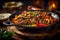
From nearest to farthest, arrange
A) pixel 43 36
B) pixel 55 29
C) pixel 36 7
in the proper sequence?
pixel 43 36 → pixel 55 29 → pixel 36 7

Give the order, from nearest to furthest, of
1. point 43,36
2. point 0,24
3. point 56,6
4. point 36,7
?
1. point 43,36
2. point 0,24
3. point 36,7
4. point 56,6

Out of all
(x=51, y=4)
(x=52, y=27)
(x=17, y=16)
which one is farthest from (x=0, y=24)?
(x=51, y=4)

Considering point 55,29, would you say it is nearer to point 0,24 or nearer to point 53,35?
point 53,35

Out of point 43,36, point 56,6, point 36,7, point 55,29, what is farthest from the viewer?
point 56,6

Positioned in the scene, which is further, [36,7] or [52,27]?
[36,7]

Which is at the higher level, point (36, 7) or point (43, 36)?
point (36, 7)

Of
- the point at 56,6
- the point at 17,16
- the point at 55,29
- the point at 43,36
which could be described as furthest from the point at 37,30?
the point at 56,6

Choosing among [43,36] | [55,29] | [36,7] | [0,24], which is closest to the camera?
[43,36]

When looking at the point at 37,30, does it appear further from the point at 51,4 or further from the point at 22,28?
the point at 51,4

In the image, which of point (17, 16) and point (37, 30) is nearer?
point (37, 30)
